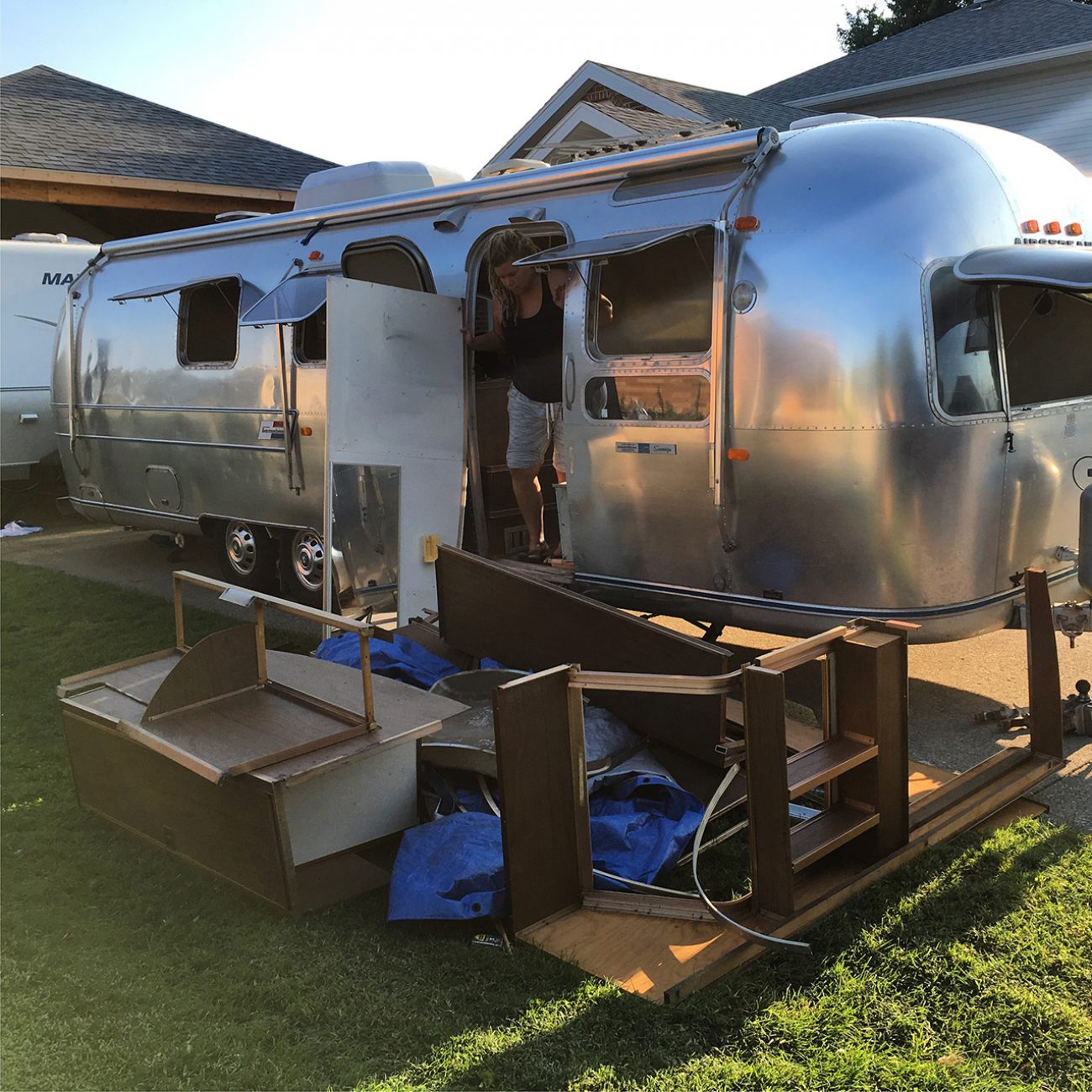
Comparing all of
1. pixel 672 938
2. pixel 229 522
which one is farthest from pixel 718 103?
pixel 672 938

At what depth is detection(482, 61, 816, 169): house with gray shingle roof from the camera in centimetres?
1619

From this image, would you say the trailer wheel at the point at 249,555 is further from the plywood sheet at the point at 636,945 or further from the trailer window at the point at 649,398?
the plywood sheet at the point at 636,945

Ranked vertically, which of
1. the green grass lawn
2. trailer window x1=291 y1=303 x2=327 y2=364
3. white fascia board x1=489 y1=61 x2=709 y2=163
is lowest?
the green grass lawn

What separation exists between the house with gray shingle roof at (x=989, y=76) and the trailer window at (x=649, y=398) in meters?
13.8

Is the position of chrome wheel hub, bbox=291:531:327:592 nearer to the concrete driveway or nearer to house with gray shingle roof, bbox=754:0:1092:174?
the concrete driveway

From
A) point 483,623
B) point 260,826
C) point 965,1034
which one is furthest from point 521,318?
point 965,1034

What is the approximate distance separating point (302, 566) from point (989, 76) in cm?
1450

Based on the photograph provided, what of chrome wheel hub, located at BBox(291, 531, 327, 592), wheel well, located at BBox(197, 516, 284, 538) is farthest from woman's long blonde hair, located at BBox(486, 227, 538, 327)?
wheel well, located at BBox(197, 516, 284, 538)

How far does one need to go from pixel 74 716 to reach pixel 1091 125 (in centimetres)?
1680

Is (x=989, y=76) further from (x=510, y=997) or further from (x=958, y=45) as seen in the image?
(x=510, y=997)

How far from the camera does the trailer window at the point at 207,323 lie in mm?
8352

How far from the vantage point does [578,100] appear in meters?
17.4

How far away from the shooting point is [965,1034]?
10.4 ft

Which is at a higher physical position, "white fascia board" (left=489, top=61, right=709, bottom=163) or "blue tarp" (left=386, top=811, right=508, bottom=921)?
"white fascia board" (left=489, top=61, right=709, bottom=163)
